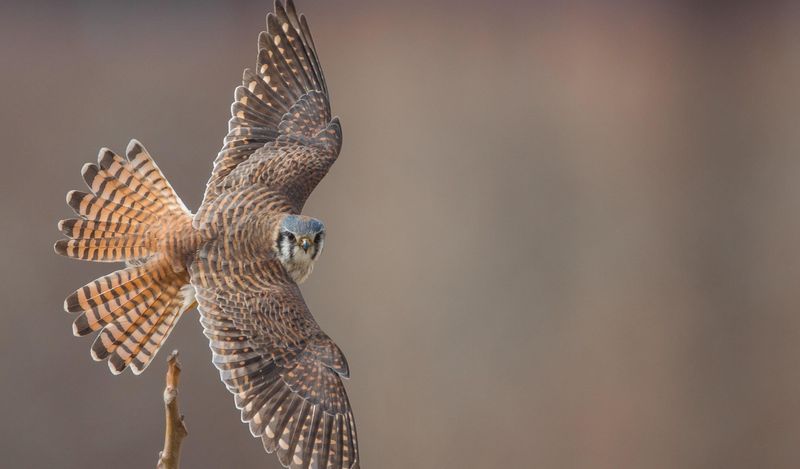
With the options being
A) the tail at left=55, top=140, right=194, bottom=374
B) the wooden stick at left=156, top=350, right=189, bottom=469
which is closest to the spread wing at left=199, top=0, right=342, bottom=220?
the tail at left=55, top=140, right=194, bottom=374

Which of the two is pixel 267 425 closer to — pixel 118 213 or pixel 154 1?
pixel 118 213

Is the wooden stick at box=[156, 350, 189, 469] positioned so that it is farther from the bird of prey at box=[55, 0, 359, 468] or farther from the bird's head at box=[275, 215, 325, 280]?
the bird's head at box=[275, 215, 325, 280]

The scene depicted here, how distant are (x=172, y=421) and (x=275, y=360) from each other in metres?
0.24

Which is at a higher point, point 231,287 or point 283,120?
point 283,120

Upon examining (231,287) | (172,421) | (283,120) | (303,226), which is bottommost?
(172,421)

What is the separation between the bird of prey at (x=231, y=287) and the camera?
1.45 meters

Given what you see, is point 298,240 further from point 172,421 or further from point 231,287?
point 172,421

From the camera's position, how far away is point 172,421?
130 centimetres

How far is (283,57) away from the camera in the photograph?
1.82 metres

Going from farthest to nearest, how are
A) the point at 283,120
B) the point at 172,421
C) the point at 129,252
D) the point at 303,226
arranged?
the point at 283,120 < the point at 129,252 < the point at 303,226 < the point at 172,421

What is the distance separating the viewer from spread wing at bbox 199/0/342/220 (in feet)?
5.55

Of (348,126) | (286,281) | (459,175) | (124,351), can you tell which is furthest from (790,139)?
(124,351)

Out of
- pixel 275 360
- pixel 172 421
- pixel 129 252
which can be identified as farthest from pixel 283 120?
pixel 172 421

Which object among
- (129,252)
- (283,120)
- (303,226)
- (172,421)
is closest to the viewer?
(172,421)
